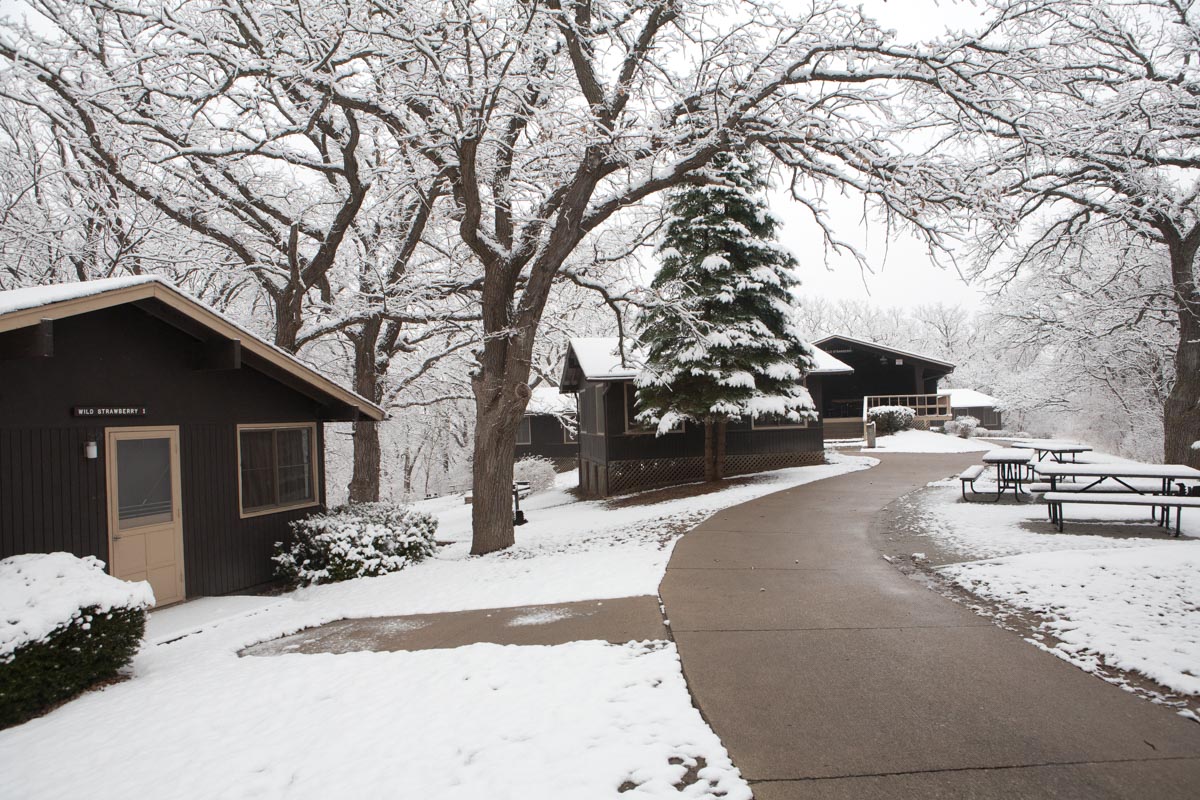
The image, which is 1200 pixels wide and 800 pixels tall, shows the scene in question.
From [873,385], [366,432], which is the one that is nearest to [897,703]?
[366,432]

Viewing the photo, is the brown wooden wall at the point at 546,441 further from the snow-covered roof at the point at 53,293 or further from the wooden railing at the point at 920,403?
the snow-covered roof at the point at 53,293

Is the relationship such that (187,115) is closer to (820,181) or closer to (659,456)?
(820,181)

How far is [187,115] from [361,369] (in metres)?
6.54

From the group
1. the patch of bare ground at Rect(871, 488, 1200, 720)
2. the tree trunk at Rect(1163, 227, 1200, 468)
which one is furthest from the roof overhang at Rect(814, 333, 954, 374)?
the patch of bare ground at Rect(871, 488, 1200, 720)

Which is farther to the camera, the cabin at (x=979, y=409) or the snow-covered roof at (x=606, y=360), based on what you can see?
the cabin at (x=979, y=409)

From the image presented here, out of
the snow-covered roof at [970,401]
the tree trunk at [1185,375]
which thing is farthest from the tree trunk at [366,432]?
the snow-covered roof at [970,401]

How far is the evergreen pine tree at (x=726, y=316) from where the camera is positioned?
56.3 ft

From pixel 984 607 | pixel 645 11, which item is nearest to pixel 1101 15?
pixel 645 11

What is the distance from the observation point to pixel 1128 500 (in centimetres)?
939

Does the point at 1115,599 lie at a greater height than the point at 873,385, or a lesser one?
lesser

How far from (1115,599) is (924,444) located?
75.6 ft

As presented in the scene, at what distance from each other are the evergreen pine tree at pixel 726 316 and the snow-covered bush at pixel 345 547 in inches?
321

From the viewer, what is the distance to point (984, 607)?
6539 mm

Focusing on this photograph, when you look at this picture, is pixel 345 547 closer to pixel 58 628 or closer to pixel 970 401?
pixel 58 628
